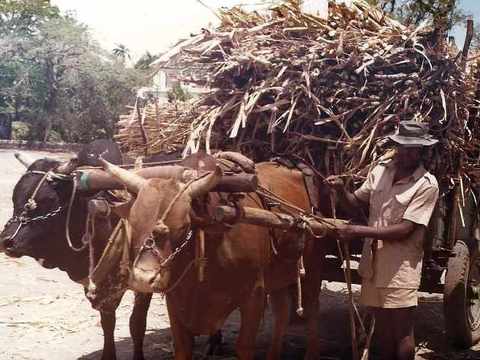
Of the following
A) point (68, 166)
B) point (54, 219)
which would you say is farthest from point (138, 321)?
point (68, 166)

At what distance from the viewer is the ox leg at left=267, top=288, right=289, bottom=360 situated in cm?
523

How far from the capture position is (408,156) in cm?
428

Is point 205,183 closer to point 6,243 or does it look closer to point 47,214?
point 47,214

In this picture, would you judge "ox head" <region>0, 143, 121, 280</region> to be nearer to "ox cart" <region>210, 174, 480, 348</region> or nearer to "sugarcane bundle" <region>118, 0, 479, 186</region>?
"sugarcane bundle" <region>118, 0, 479, 186</region>

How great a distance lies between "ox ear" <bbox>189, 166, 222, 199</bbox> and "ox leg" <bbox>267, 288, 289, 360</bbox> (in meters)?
2.15

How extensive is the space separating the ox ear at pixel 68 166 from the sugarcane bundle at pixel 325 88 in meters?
0.98

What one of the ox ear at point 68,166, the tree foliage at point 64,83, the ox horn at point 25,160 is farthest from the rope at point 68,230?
the tree foliage at point 64,83

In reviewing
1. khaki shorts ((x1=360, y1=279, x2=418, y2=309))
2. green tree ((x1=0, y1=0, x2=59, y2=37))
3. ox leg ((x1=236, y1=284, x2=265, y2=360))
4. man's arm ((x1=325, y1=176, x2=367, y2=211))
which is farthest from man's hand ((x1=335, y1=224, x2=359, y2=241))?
green tree ((x1=0, y1=0, x2=59, y2=37))

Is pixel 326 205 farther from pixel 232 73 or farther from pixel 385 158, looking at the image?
pixel 232 73

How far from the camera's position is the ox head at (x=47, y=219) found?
15.3 feet

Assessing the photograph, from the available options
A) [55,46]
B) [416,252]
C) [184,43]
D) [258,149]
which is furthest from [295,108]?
[55,46]

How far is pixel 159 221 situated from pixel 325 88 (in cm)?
258

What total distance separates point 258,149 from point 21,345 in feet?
9.22

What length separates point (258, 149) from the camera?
19.3 ft
